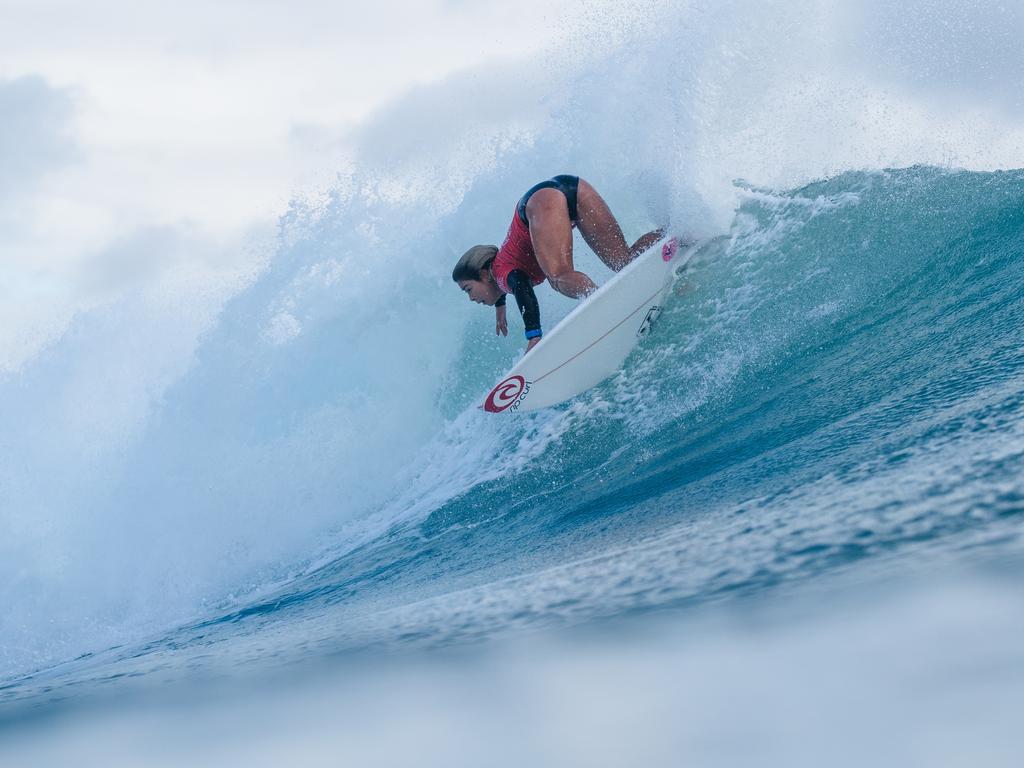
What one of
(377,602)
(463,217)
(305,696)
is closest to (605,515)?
(377,602)

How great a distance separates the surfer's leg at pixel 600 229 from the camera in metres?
5.66

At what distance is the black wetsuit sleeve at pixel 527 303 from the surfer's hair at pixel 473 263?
406mm

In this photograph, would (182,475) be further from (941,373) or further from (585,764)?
(585,764)

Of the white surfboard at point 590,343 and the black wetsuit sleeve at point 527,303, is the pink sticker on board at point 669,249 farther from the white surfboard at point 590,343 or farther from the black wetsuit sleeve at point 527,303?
the black wetsuit sleeve at point 527,303

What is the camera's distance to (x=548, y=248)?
5430mm

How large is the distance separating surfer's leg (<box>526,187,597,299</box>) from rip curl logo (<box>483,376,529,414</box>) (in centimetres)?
70

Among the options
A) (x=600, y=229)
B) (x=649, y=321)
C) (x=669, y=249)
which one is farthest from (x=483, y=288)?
(x=669, y=249)

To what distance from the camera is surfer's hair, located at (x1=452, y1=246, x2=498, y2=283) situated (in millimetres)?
5629

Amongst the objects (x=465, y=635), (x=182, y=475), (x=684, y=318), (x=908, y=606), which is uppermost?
(x=182, y=475)

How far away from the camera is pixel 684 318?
217 inches

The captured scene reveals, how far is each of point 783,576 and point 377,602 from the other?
2158 millimetres

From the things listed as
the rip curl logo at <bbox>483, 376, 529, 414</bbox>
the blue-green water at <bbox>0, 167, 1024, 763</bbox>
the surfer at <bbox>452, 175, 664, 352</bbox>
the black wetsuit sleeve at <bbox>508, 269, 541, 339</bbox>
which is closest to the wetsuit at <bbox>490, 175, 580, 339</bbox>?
the surfer at <bbox>452, 175, 664, 352</bbox>

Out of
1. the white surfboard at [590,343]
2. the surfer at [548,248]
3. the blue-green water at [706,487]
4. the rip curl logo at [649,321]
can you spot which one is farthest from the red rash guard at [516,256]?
the blue-green water at [706,487]

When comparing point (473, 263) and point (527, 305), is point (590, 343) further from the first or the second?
point (473, 263)
